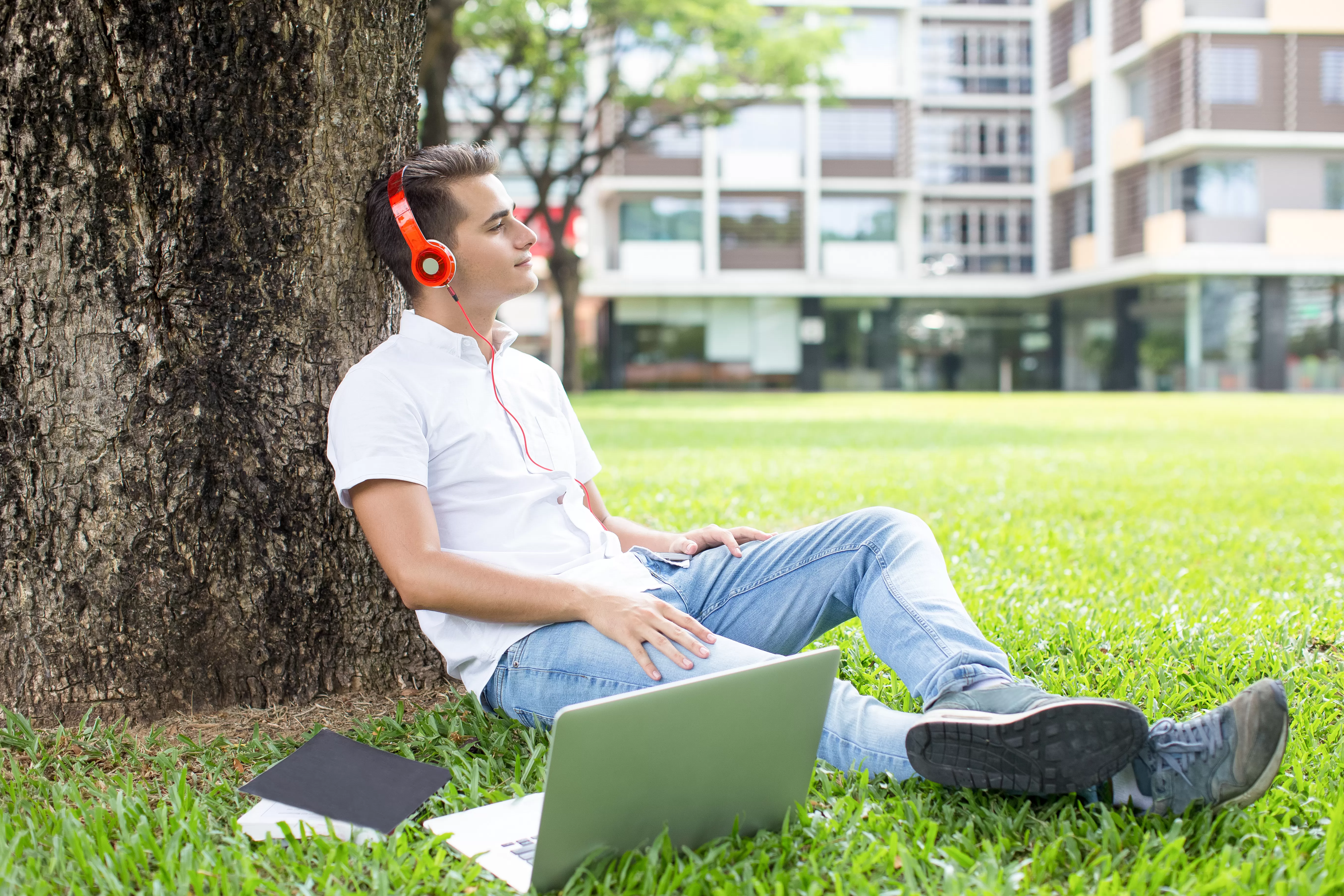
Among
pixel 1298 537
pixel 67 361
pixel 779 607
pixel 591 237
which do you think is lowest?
pixel 1298 537

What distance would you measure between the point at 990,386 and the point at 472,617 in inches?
1401

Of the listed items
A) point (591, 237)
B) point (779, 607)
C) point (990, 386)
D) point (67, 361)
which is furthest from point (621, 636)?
point (990, 386)

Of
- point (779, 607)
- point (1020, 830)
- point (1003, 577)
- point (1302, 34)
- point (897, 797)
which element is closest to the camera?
point (1020, 830)

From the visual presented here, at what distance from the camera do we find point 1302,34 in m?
27.3

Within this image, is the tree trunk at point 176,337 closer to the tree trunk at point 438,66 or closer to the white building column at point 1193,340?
the tree trunk at point 438,66

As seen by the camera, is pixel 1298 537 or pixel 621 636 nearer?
pixel 621 636

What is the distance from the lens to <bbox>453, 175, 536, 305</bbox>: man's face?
261 cm

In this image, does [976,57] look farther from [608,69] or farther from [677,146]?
[608,69]

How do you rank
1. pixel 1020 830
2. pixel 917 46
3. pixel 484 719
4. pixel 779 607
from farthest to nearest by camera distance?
pixel 917 46, pixel 484 719, pixel 779 607, pixel 1020 830

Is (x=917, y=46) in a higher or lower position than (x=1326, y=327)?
higher

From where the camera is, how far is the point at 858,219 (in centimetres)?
3462

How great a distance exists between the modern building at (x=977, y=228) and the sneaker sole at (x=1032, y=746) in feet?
93.9

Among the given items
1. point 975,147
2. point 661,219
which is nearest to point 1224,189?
point 975,147

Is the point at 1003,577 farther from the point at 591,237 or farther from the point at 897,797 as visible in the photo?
the point at 591,237
